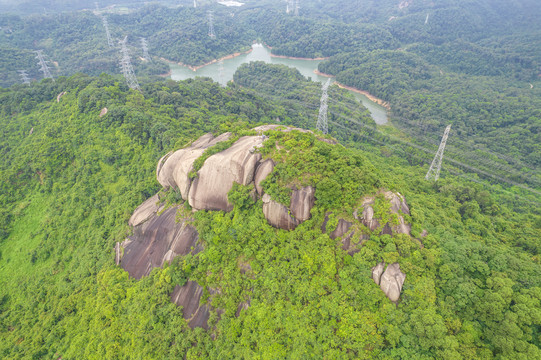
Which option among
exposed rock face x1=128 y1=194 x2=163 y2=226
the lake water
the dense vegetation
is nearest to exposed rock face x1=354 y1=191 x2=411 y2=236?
the dense vegetation

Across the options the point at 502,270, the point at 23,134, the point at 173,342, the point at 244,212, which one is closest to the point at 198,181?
the point at 244,212

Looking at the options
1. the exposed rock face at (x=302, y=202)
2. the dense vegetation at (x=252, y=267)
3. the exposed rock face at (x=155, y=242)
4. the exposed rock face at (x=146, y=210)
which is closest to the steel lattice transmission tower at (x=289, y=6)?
the dense vegetation at (x=252, y=267)

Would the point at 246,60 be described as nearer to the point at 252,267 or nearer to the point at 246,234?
the point at 246,234

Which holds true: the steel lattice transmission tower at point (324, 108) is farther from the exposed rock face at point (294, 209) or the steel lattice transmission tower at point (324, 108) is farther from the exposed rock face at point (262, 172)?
the exposed rock face at point (294, 209)

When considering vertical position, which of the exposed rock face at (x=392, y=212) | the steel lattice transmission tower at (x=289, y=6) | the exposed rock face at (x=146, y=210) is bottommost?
the exposed rock face at (x=146, y=210)

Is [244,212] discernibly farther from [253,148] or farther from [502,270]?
[502,270]
